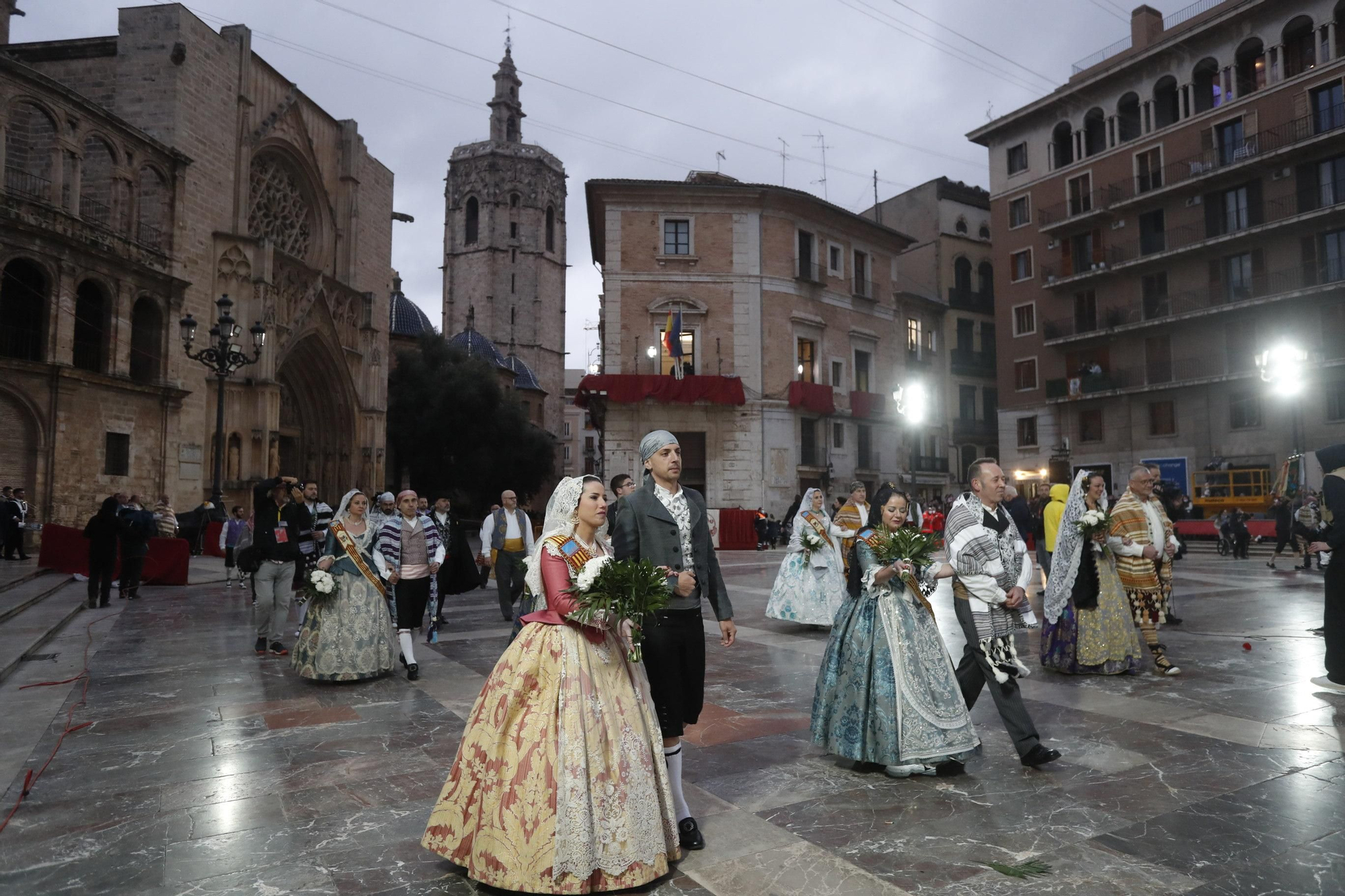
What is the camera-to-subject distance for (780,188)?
33219mm

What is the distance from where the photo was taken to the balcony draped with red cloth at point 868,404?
35625mm

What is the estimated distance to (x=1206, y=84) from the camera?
31.7 m

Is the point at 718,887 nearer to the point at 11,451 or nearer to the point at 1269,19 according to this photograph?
the point at 11,451

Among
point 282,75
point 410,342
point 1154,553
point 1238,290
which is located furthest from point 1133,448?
point 410,342

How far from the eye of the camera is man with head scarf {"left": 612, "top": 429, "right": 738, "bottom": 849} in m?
3.81

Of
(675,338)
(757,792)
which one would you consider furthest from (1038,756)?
(675,338)

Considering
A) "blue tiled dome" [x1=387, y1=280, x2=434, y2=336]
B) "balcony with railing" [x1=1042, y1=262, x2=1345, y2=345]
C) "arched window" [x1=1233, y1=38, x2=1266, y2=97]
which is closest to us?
"balcony with railing" [x1=1042, y1=262, x2=1345, y2=345]

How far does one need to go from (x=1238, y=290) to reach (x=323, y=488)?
3460cm

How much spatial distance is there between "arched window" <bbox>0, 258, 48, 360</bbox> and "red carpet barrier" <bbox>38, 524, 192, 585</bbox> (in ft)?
19.6

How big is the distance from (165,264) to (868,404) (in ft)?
85.4

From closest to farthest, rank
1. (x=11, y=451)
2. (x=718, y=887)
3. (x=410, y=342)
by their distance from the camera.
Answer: (x=718, y=887) < (x=11, y=451) < (x=410, y=342)

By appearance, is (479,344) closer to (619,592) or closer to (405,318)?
(405,318)

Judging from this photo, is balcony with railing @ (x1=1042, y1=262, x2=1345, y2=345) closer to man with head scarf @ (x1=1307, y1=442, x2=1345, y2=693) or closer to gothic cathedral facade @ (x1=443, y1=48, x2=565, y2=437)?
man with head scarf @ (x1=1307, y1=442, x2=1345, y2=693)

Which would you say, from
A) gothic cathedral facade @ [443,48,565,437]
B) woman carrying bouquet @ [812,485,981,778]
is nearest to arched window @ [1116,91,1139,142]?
woman carrying bouquet @ [812,485,981,778]
